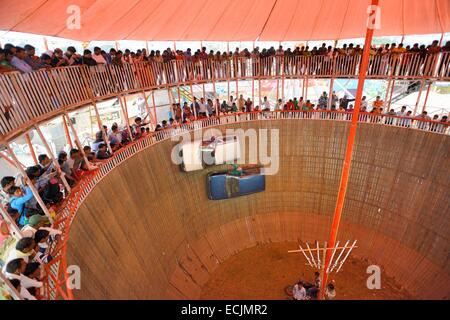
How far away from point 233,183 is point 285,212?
3.45 meters

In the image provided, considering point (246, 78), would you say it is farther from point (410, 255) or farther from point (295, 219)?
point (410, 255)

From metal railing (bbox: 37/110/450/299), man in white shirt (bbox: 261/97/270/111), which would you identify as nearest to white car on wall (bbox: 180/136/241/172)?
metal railing (bbox: 37/110/450/299)

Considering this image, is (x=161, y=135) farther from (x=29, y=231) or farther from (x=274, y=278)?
(x=274, y=278)

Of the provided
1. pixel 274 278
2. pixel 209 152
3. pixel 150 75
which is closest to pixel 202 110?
pixel 209 152

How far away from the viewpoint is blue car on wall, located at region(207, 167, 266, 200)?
42.6 feet

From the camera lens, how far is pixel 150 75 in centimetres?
1170

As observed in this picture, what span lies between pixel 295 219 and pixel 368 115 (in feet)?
19.8

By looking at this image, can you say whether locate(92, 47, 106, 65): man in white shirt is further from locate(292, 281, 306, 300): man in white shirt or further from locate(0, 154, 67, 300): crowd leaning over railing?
locate(292, 281, 306, 300): man in white shirt

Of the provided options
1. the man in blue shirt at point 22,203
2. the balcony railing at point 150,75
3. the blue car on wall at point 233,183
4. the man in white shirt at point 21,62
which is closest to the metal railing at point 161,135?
the man in blue shirt at point 22,203

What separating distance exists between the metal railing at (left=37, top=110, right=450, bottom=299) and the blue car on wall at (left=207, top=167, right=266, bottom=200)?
8.02 ft

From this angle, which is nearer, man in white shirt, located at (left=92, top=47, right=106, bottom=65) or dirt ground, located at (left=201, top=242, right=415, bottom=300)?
man in white shirt, located at (left=92, top=47, right=106, bottom=65)

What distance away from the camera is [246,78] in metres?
14.4

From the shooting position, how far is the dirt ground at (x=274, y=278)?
11.1 meters
